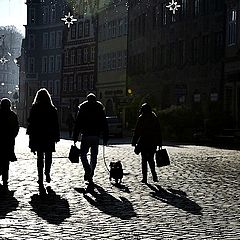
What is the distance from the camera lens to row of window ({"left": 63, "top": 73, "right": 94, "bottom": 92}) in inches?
3703

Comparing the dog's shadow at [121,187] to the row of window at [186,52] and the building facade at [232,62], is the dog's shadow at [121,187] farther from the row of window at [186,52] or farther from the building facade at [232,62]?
the row of window at [186,52]

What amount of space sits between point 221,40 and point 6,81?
134107 millimetres

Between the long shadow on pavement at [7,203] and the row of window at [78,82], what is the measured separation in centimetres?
7829

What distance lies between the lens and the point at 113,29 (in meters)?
85.6

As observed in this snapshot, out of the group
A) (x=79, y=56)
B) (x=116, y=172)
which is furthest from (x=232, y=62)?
(x=79, y=56)

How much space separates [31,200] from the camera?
13.8 meters

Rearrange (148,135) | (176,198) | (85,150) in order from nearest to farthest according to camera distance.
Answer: (176,198) → (85,150) → (148,135)

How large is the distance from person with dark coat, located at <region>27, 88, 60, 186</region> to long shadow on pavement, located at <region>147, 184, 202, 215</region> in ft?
7.05

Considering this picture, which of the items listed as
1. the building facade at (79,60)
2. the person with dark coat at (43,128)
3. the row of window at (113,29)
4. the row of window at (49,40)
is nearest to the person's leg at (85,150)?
the person with dark coat at (43,128)

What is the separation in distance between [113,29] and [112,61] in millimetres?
3418

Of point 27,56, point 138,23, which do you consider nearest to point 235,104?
point 138,23

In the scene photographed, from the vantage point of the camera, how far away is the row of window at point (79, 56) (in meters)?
94.7

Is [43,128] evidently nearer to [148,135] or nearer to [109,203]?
[148,135]

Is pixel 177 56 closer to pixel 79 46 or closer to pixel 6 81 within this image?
pixel 79 46
